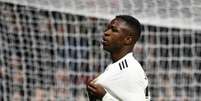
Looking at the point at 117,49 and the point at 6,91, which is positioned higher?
the point at 117,49

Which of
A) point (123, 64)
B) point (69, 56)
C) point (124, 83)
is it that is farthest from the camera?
point (69, 56)

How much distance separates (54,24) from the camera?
7.61 metres

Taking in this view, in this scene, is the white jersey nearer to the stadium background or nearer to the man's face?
the man's face

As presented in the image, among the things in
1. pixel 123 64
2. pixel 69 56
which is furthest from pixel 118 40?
pixel 69 56

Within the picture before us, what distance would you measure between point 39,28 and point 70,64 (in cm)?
53

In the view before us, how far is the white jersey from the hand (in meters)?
0.02

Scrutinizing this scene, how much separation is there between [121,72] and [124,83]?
2.6 inches

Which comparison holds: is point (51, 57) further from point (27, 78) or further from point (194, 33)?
point (194, 33)

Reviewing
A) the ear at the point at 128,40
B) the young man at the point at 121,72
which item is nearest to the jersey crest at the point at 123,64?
the young man at the point at 121,72

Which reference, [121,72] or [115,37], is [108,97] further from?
[115,37]

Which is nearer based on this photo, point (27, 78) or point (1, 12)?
point (1, 12)

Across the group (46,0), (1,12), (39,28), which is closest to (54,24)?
(39,28)

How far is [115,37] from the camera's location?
3.80 meters

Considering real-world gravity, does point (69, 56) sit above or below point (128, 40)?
below
